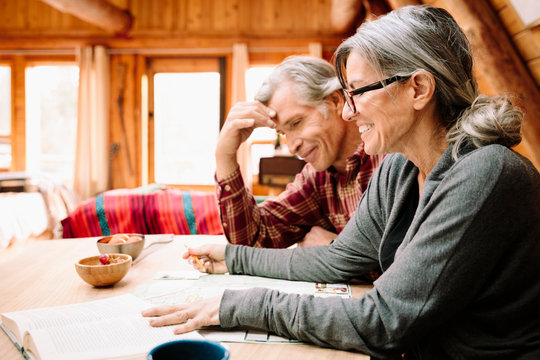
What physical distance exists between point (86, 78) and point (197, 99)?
1477 mm

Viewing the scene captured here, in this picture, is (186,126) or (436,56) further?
(186,126)

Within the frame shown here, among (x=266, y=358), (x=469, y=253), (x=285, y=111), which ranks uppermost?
(x=285, y=111)

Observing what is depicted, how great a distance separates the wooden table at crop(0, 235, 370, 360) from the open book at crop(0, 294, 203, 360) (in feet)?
0.11

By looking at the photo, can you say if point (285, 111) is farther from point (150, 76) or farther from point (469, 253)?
point (150, 76)

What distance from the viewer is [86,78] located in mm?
5969

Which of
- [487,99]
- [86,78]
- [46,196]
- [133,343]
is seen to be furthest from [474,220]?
[86,78]

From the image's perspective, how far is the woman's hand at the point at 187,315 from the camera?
878 millimetres

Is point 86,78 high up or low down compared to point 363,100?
up

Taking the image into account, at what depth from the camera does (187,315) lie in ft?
2.97

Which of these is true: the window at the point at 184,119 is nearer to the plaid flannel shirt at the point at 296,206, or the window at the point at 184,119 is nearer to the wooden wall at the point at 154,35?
the wooden wall at the point at 154,35

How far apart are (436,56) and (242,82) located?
4.85 metres

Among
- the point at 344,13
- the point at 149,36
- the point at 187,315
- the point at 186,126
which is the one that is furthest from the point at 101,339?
the point at 149,36

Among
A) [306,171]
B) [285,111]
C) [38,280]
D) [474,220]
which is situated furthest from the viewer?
[306,171]

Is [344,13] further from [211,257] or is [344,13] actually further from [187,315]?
[187,315]
